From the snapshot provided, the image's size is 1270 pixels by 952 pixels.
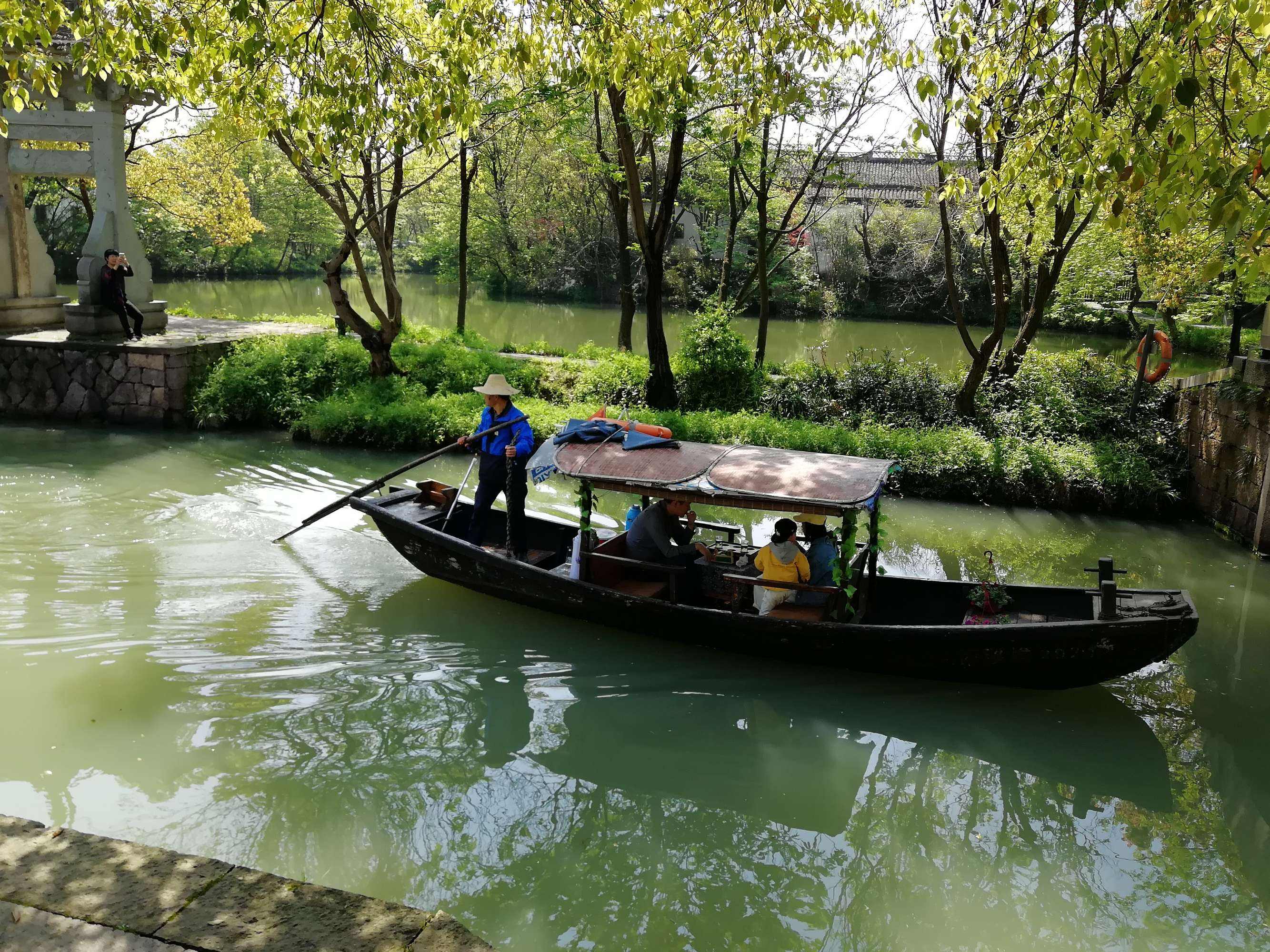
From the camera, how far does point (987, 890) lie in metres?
5.49

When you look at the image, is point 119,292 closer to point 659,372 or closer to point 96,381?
point 96,381

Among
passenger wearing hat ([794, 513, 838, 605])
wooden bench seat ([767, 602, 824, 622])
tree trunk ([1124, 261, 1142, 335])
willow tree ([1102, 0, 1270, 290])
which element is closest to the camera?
willow tree ([1102, 0, 1270, 290])

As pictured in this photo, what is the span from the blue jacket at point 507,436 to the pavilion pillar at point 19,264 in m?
12.6

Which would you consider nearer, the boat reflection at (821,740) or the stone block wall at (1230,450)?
the boat reflection at (821,740)

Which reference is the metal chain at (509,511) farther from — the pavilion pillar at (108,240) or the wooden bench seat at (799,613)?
the pavilion pillar at (108,240)

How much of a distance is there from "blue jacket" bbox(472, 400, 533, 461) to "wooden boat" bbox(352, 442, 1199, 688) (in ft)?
2.00

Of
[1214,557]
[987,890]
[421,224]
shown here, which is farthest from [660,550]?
[421,224]

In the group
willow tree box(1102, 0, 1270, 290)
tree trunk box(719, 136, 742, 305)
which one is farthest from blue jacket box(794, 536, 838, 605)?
tree trunk box(719, 136, 742, 305)

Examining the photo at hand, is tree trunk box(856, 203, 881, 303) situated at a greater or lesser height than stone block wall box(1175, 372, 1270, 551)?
greater

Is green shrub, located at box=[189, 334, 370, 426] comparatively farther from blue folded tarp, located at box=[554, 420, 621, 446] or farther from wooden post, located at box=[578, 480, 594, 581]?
wooden post, located at box=[578, 480, 594, 581]

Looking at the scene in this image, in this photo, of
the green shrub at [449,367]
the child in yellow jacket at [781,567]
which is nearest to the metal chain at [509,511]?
the child in yellow jacket at [781,567]

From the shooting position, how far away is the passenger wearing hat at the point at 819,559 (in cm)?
769

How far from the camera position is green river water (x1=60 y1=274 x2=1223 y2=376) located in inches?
1000

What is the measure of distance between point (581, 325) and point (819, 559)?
2284 cm
